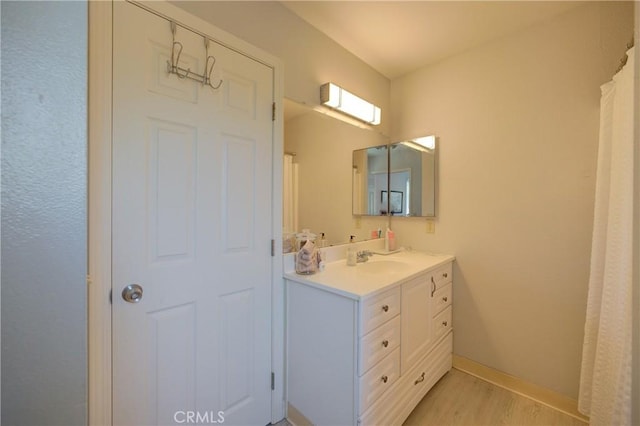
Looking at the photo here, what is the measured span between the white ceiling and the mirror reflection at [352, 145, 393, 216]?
76cm

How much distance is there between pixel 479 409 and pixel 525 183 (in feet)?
4.78

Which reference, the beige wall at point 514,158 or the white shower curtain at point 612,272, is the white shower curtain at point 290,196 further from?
the white shower curtain at point 612,272

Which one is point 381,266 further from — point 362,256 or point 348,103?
point 348,103

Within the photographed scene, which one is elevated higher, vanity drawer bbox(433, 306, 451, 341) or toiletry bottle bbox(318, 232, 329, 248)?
toiletry bottle bbox(318, 232, 329, 248)

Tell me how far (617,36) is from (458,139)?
3.01 ft

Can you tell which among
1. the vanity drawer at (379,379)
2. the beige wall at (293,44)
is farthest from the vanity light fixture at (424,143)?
the vanity drawer at (379,379)

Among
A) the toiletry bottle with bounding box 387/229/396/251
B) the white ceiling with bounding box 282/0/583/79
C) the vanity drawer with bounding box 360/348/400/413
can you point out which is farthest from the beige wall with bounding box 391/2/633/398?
the vanity drawer with bounding box 360/348/400/413

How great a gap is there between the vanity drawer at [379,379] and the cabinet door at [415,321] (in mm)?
79

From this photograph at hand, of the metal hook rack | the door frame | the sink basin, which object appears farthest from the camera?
the sink basin

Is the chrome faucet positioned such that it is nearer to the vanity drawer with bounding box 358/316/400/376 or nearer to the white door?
the vanity drawer with bounding box 358/316/400/376

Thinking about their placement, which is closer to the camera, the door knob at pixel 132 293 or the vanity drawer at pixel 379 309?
the door knob at pixel 132 293

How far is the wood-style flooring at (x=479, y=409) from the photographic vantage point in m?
1.54

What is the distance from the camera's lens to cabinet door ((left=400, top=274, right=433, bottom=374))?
1487mm

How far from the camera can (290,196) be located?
1630 mm
